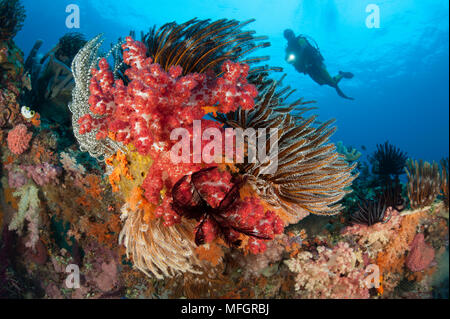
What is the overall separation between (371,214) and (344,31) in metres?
59.5

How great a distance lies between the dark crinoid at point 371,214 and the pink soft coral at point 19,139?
6.77 meters

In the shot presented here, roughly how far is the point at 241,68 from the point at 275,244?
3.00 meters

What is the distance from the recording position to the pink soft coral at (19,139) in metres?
4.72

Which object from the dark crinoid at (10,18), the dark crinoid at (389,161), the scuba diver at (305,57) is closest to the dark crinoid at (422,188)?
the dark crinoid at (389,161)

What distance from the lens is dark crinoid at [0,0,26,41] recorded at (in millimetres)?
5832

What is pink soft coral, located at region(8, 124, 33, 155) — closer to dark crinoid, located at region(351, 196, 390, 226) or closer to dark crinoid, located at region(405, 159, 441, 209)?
Answer: dark crinoid, located at region(351, 196, 390, 226)

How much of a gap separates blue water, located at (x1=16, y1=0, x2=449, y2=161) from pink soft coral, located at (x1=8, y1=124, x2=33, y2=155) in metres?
48.4

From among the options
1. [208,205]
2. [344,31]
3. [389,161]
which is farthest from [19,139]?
[344,31]

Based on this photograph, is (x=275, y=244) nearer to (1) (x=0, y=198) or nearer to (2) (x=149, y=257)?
(2) (x=149, y=257)

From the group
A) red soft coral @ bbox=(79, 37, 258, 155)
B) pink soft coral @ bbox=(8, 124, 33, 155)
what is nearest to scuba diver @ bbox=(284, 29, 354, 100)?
pink soft coral @ bbox=(8, 124, 33, 155)

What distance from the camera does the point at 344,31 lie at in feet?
165

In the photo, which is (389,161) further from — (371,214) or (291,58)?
(291,58)
